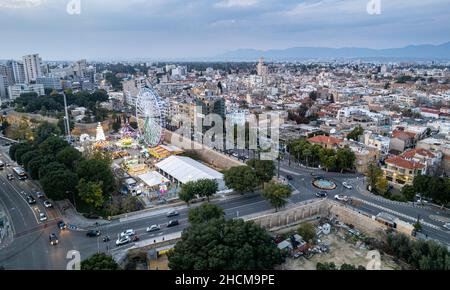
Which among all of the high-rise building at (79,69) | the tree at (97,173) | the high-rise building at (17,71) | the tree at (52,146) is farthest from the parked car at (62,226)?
the high-rise building at (79,69)

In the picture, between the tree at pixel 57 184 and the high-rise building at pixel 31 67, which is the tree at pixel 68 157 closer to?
the tree at pixel 57 184

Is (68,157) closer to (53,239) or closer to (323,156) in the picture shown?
(53,239)

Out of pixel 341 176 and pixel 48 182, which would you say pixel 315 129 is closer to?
pixel 341 176

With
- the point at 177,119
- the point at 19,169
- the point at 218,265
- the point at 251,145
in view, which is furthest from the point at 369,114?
the point at 19,169

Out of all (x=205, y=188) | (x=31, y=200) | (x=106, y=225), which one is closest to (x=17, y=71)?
(x=31, y=200)

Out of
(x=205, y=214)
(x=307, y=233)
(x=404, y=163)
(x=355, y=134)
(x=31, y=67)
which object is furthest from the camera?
(x=31, y=67)

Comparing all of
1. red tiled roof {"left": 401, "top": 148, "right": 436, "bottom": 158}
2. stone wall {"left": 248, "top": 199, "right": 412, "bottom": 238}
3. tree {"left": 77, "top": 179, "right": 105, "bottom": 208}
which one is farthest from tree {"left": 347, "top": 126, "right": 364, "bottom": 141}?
tree {"left": 77, "top": 179, "right": 105, "bottom": 208}
